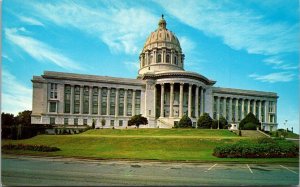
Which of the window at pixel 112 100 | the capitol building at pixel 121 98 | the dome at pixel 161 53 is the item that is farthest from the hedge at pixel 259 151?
the dome at pixel 161 53

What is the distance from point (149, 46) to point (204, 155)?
63609 millimetres

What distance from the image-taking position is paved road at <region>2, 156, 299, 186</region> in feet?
47.7

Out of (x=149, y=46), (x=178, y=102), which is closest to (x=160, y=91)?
(x=178, y=102)

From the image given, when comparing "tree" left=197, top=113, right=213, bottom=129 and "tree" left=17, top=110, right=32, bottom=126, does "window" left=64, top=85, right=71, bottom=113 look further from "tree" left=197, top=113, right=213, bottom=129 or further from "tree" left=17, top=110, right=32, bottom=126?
"tree" left=197, top=113, right=213, bottom=129

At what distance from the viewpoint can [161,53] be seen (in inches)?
3332

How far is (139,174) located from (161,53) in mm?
69550

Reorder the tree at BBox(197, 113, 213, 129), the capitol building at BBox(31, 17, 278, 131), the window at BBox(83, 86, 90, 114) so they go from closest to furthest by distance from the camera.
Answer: the tree at BBox(197, 113, 213, 129) → the capitol building at BBox(31, 17, 278, 131) → the window at BBox(83, 86, 90, 114)

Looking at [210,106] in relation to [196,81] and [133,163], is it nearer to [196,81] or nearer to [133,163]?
[196,81]

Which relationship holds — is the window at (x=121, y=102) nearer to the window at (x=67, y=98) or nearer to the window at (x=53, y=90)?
the window at (x=67, y=98)

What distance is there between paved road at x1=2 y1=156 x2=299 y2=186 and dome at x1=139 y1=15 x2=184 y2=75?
63.4 m

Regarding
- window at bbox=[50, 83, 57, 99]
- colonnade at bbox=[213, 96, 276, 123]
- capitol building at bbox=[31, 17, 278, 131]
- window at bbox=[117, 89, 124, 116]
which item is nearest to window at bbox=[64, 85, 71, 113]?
capitol building at bbox=[31, 17, 278, 131]

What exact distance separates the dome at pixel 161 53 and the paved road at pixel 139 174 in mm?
63394

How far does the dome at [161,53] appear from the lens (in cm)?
8406

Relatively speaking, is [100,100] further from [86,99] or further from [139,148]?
[139,148]
